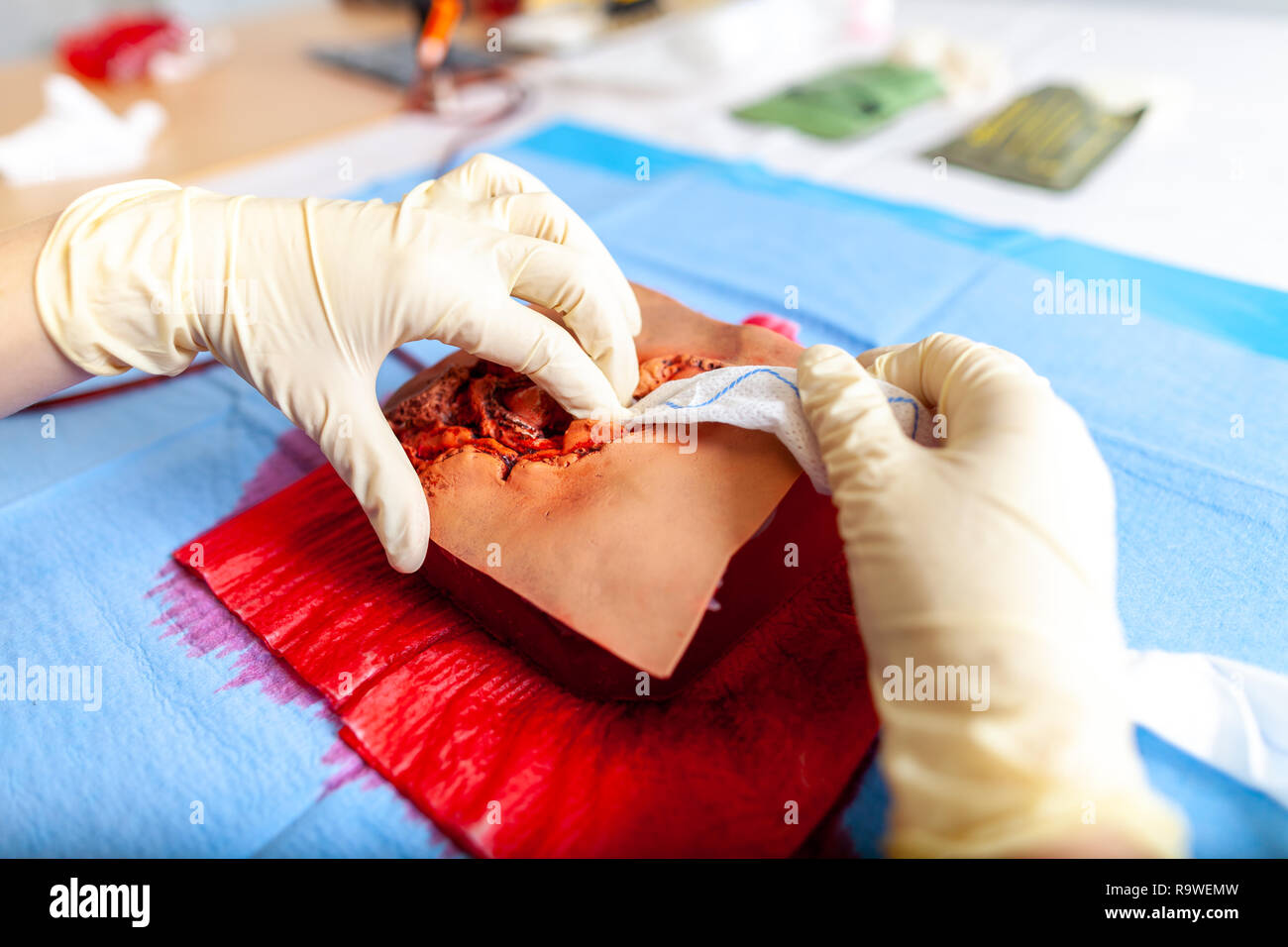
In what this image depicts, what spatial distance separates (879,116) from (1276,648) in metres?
1.92

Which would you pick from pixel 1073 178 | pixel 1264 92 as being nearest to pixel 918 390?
pixel 1073 178

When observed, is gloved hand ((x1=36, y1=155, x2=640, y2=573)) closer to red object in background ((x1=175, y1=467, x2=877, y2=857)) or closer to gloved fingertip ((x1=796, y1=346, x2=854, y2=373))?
red object in background ((x1=175, y1=467, x2=877, y2=857))

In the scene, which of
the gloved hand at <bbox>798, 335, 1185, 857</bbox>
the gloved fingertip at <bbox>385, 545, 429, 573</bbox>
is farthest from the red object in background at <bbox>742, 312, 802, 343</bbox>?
the gloved fingertip at <bbox>385, 545, 429, 573</bbox>

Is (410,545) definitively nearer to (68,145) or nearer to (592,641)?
(592,641)

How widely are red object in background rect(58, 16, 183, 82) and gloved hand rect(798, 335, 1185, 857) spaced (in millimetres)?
3209

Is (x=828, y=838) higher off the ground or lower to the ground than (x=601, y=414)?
lower

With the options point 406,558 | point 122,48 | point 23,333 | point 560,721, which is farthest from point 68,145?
point 560,721

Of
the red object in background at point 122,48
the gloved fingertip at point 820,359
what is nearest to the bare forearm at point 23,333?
the gloved fingertip at point 820,359

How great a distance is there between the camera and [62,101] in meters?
2.27

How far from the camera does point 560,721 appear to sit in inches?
39.3

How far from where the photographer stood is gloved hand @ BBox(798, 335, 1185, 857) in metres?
0.68

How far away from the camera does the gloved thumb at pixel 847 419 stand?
0.86m

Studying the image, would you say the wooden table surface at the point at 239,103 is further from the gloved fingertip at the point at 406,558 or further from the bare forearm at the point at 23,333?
the gloved fingertip at the point at 406,558
